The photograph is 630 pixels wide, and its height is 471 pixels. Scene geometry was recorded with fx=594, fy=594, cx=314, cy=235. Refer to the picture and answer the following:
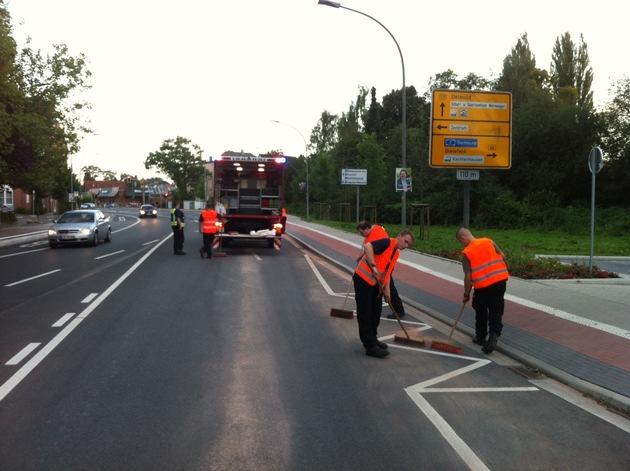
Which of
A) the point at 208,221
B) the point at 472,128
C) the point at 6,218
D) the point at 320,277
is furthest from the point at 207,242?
the point at 6,218

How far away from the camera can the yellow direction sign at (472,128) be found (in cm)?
1359

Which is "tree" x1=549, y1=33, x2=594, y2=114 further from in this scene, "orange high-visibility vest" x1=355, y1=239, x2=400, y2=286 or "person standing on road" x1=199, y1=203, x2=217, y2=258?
"orange high-visibility vest" x1=355, y1=239, x2=400, y2=286

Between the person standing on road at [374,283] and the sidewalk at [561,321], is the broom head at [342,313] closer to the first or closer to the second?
the sidewalk at [561,321]

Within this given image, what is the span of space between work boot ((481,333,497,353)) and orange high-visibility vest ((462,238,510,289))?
2.04ft

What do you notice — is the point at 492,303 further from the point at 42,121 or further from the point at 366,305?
the point at 42,121

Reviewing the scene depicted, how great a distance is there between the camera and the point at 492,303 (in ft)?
23.8

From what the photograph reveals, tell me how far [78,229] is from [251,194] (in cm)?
684

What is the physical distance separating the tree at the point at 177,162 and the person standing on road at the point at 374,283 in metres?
119

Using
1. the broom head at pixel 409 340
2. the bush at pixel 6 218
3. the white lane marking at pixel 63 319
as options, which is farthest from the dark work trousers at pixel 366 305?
the bush at pixel 6 218

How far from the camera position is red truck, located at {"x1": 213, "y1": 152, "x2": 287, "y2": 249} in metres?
20.1

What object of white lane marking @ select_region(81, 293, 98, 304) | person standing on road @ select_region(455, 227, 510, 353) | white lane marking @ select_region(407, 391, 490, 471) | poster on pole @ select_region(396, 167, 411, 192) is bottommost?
white lane marking @ select_region(81, 293, 98, 304)

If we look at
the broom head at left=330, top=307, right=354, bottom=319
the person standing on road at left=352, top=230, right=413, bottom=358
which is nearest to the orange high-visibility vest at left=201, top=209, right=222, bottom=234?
the broom head at left=330, top=307, right=354, bottom=319

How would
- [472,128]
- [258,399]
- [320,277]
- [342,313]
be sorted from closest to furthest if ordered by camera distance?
1. [258,399]
2. [342,313]
3. [472,128]
4. [320,277]

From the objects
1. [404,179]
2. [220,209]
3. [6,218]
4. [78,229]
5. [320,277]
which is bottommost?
[320,277]
